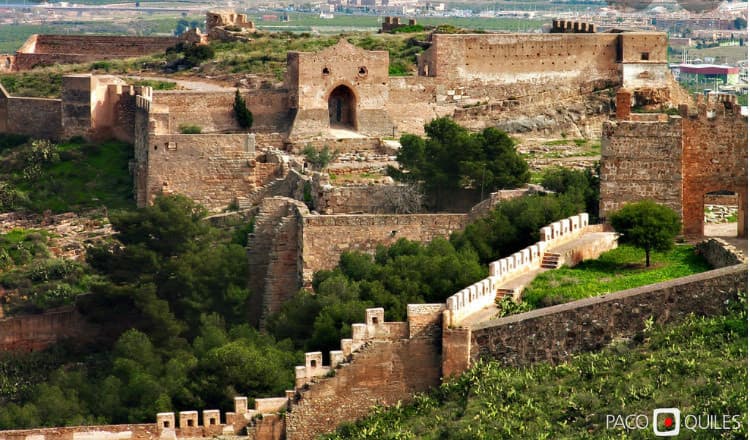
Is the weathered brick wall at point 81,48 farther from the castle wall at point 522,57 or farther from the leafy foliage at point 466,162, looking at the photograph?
the leafy foliage at point 466,162

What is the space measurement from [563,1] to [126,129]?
1538 inches

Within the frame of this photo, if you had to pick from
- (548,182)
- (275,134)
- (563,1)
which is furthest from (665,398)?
(563,1)

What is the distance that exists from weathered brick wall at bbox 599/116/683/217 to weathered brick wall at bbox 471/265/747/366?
231 inches

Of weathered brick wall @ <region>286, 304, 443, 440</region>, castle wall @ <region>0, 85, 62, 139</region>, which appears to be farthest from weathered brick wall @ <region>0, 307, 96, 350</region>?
weathered brick wall @ <region>286, 304, 443, 440</region>

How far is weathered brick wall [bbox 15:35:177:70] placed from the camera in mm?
65000

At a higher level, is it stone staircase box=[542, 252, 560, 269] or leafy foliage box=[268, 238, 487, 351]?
stone staircase box=[542, 252, 560, 269]

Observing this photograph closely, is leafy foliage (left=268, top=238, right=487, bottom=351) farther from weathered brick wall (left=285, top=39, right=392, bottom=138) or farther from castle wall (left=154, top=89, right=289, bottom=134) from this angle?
castle wall (left=154, top=89, right=289, bottom=134)

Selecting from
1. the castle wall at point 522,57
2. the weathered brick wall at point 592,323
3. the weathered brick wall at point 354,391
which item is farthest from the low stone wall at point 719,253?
the castle wall at point 522,57

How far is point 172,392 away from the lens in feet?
117

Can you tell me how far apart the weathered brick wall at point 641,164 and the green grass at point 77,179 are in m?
13.0

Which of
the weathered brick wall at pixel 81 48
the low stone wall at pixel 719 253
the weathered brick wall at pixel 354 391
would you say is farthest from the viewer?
the weathered brick wall at pixel 81 48

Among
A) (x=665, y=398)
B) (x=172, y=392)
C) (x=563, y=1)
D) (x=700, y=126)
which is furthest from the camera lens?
(x=563, y=1)

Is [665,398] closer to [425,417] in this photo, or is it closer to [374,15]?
[425,417]

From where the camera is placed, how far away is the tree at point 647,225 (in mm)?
37000
